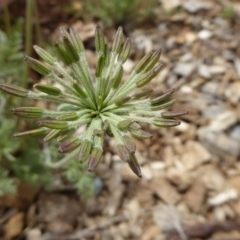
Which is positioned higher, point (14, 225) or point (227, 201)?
point (14, 225)

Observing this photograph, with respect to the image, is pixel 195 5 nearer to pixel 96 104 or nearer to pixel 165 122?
pixel 96 104

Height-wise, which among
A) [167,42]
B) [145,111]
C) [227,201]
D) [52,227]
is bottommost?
[227,201]

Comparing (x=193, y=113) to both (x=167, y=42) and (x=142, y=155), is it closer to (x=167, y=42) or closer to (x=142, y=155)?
(x=142, y=155)

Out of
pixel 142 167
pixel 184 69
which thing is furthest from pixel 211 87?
pixel 142 167

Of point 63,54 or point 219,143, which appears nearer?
point 63,54

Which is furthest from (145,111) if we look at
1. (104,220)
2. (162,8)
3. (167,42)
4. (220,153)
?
(162,8)

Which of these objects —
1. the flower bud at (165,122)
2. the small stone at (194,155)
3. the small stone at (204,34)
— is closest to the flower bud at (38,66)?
the flower bud at (165,122)

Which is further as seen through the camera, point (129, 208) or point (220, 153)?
point (220, 153)

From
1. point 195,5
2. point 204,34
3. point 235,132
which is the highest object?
point 195,5
